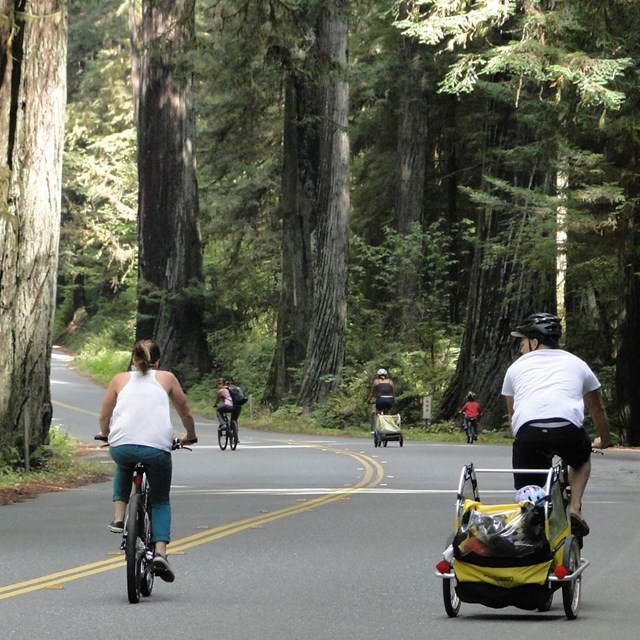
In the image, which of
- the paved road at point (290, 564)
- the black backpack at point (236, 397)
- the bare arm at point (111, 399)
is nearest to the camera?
the paved road at point (290, 564)

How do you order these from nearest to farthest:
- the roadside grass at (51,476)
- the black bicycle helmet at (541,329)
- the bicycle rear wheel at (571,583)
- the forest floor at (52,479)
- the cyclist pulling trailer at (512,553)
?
the cyclist pulling trailer at (512,553), the bicycle rear wheel at (571,583), the black bicycle helmet at (541,329), the forest floor at (52,479), the roadside grass at (51,476)

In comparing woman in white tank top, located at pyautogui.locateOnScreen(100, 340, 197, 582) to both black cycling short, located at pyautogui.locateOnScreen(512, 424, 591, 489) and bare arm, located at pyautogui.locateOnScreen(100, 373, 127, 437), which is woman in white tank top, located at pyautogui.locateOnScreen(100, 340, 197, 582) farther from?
black cycling short, located at pyautogui.locateOnScreen(512, 424, 591, 489)

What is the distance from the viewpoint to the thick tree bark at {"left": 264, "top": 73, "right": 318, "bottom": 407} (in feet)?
151

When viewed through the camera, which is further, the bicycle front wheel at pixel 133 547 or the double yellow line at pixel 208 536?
the double yellow line at pixel 208 536

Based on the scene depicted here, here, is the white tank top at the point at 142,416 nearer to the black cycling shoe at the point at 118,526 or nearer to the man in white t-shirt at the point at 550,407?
the black cycling shoe at the point at 118,526

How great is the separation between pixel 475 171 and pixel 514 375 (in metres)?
39.8

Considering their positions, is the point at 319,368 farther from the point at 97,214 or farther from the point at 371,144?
the point at 97,214

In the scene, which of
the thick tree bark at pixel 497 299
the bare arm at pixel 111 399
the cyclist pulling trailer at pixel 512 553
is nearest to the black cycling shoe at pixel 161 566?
the bare arm at pixel 111 399

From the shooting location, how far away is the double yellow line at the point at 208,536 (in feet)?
37.2

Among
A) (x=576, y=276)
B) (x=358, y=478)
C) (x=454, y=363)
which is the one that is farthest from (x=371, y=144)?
(x=358, y=478)

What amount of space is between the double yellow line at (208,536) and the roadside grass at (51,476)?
3895 millimetres

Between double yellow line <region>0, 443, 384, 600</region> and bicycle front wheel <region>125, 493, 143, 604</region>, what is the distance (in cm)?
99

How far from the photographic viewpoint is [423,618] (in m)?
9.82

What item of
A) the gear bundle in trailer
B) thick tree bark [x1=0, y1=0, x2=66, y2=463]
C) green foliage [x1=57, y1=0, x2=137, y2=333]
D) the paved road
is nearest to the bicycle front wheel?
the paved road
